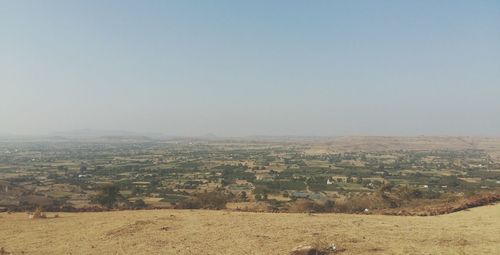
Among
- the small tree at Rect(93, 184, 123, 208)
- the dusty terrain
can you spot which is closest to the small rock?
the dusty terrain

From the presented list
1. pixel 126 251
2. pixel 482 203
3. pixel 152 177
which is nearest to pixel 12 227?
pixel 126 251

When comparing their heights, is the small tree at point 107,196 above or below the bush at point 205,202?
below

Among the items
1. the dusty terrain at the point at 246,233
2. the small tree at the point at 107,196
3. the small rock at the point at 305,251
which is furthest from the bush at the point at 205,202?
the small tree at the point at 107,196

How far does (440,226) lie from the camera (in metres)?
17.1

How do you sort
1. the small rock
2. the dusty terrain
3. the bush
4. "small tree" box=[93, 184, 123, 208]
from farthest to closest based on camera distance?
"small tree" box=[93, 184, 123, 208]
the bush
the dusty terrain
the small rock

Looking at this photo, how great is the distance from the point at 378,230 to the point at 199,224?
6.89m

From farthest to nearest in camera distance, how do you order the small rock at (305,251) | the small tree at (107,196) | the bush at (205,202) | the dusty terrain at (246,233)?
the small tree at (107,196) → the bush at (205,202) → the dusty terrain at (246,233) → the small rock at (305,251)

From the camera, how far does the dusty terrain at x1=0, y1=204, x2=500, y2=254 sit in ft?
47.5

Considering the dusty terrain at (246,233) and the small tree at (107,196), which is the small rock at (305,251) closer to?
the dusty terrain at (246,233)

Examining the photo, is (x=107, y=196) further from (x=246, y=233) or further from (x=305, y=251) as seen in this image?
(x=305, y=251)

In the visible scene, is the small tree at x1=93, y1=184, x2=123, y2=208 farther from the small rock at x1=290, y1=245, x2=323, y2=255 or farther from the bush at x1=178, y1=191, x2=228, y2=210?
the small rock at x1=290, y1=245, x2=323, y2=255

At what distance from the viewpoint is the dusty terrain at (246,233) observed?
1448 centimetres

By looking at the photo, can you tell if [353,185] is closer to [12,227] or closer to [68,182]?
[68,182]

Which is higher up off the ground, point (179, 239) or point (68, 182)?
point (179, 239)
